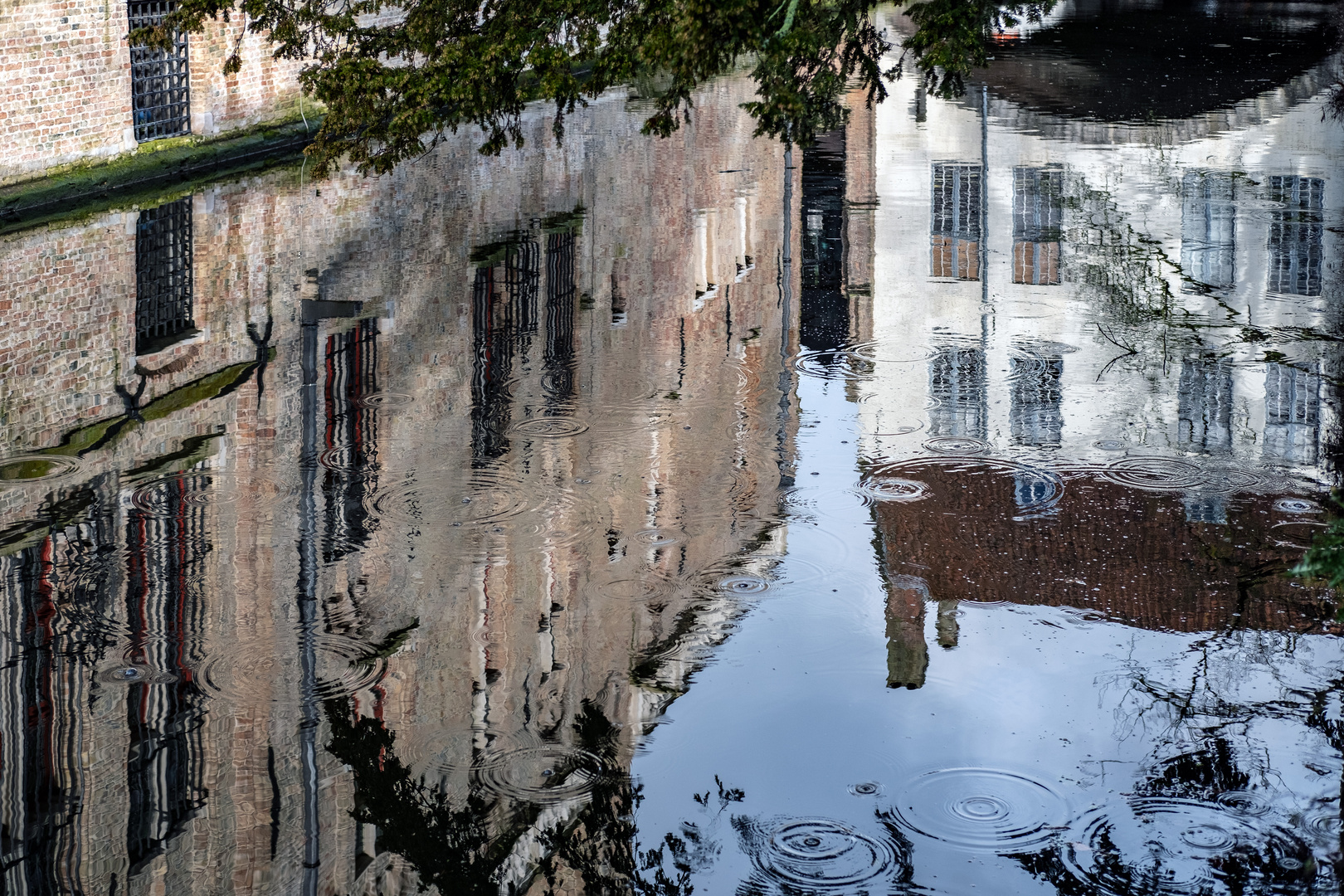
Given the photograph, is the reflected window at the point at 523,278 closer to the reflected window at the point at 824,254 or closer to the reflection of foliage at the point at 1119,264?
the reflected window at the point at 824,254

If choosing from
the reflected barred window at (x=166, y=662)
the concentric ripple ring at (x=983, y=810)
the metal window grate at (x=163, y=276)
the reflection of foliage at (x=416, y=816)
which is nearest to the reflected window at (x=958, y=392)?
the concentric ripple ring at (x=983, y=810)

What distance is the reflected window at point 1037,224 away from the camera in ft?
54.9

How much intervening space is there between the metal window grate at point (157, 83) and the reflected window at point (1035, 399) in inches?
592

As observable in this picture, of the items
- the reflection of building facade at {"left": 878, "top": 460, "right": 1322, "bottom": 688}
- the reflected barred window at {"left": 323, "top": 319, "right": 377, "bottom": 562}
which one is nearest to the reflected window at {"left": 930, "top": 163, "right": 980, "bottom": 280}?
the reflected barred window at {"left": 323, "top": 319, "right": 377, "bottom": 562}

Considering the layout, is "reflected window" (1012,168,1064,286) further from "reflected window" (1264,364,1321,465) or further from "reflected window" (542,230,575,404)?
"reflected window" (542,230,575,404)

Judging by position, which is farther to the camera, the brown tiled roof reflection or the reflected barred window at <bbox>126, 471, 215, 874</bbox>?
the brown tiled roof reflection

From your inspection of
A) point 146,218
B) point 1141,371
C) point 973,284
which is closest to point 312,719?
point 1141,371

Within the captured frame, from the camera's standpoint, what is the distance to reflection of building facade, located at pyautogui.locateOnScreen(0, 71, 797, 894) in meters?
6.28

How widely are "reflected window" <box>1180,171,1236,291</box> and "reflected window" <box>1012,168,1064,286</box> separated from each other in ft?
4.59

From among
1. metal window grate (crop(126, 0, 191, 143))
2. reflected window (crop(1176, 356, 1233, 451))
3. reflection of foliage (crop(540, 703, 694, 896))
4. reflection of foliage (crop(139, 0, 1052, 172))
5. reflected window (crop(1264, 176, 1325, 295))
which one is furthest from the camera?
metal window grate (crop(126, 0, 191, 143))

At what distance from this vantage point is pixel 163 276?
52.0 ft

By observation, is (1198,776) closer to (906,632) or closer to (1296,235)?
(906,632)

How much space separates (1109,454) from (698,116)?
73.4ft

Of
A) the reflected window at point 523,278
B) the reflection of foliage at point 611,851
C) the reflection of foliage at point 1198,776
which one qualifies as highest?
the reflected window at point 523,278
